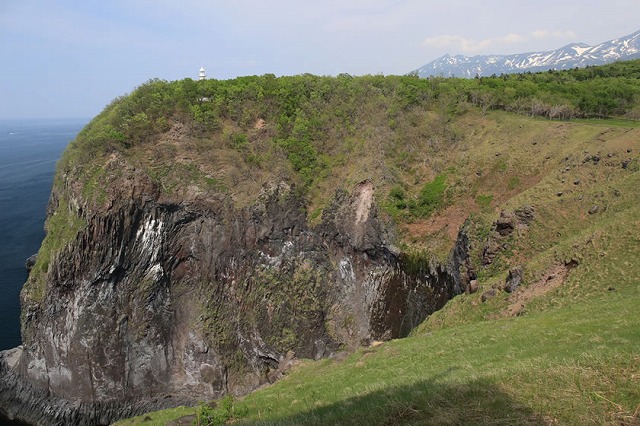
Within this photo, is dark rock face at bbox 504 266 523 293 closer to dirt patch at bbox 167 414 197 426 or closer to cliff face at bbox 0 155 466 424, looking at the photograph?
cliff face at bbox 0 155 466 424

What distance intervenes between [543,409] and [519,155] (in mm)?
40123

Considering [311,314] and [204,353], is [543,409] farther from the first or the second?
[204,353]

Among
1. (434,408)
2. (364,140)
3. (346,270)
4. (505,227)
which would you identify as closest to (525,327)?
(434,408)

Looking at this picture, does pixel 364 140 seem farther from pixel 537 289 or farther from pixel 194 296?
pixel 537 289

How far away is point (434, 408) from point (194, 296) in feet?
127

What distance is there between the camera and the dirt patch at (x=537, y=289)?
26.5 metres

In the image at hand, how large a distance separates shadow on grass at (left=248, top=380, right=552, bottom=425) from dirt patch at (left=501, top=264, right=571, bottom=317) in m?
13.7

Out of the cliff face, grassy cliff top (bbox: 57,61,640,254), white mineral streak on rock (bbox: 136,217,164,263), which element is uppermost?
grassy cliff top (bbox: 57,61,640,254)

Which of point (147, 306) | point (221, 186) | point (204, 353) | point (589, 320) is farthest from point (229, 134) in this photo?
point (589, 320)

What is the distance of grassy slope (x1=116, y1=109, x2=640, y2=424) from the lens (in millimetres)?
11414

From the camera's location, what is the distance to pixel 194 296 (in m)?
45.7

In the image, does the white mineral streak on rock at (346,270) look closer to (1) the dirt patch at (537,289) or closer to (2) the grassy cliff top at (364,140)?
(2) the grassy cliff top at (364,140)

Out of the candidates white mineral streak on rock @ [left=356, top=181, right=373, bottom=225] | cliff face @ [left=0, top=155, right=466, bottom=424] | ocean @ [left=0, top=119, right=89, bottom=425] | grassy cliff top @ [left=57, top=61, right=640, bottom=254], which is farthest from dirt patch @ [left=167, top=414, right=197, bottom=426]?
ocean @ [left=0, top=119, right=89, bottom=425]

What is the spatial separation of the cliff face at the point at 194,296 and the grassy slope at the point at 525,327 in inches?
311
